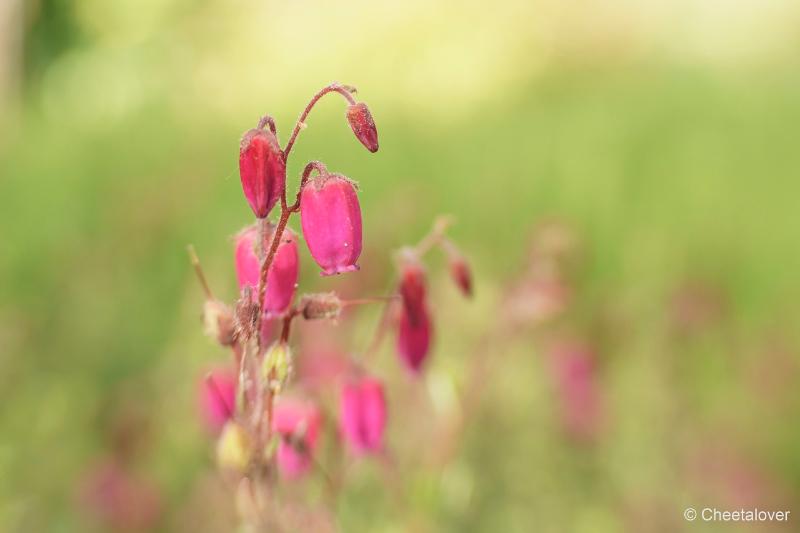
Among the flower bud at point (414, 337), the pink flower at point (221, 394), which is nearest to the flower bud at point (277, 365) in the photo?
the flower bud at point (414, 337)

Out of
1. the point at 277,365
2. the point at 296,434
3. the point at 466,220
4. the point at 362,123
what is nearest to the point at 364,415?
the point at 296,434

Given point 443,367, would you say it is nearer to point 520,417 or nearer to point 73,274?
point 520,417

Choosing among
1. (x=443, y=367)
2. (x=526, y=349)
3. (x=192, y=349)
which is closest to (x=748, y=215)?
(x=526, y=349)

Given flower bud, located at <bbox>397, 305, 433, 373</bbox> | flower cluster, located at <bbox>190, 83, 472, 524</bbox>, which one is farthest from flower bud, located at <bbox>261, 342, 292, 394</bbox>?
flower bud, located at <bbox>397, 305, 433, 373</bbox>

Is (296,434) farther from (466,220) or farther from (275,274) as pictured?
(466,220)

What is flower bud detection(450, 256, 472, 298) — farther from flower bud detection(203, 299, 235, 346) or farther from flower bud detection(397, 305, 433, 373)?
flower bud detection(203, 299, 235, 346)

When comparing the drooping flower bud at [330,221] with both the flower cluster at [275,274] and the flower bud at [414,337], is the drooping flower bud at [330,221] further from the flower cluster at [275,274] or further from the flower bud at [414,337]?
the flower bud at [414,337]
